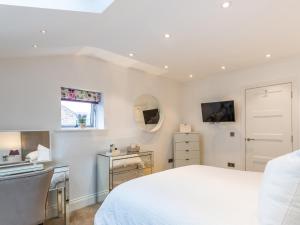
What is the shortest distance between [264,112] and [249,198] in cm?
267

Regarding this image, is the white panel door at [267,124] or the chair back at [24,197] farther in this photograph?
the white panel door at [267,124]

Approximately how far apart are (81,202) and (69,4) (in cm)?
274

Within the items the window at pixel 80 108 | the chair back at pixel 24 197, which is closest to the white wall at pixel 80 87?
the window at pixel 80 108

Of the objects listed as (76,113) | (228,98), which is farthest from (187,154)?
(76,113)

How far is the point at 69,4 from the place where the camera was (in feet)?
5.82

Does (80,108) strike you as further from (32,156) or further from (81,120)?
(32,156)

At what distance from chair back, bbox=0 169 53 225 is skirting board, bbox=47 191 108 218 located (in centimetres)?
99

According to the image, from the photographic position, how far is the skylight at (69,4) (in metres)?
1.60

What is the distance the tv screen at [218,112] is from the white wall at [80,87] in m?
0.91

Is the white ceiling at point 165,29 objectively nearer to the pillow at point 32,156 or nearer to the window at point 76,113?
the window at point 76,113

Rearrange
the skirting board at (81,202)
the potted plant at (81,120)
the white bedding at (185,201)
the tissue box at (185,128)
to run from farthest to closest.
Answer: the tissue box at (185,128) → the potted plant at (81,120) → the skirting board at (81,202) → the white bedding at (185,201)

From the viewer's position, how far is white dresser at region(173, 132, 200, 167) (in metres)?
4.42

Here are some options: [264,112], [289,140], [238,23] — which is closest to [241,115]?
[264,112]

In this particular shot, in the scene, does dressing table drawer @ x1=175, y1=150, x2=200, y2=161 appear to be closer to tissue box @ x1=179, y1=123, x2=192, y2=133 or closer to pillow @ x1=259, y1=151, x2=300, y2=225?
tissue box @ x1=179, y1=123, x2=192, y2=133
